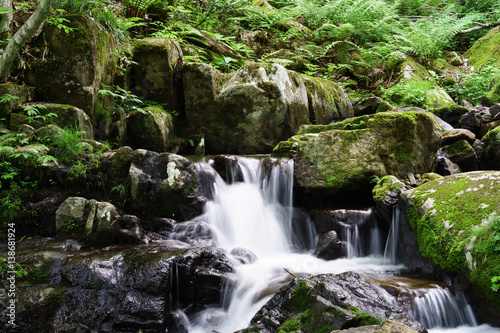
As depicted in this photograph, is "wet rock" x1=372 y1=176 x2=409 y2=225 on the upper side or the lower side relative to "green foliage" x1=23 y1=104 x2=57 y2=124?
lower

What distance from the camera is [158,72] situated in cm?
709

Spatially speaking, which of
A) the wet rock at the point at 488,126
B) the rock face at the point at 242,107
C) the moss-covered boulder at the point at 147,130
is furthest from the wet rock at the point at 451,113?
the moss-covered boulder at the point at 147,130

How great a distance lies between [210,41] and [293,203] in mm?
6127

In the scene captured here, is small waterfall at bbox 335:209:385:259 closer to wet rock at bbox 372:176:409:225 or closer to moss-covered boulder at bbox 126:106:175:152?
wet rock at bbox 372:176:409:225

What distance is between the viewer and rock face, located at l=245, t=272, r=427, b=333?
2.42 m

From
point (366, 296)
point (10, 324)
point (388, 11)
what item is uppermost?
point (388, 11)

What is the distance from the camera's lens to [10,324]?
291cm

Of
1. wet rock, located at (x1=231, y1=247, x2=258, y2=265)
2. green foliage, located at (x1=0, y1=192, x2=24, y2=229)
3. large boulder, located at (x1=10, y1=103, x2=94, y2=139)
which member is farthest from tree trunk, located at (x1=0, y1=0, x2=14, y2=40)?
wet rock, located at (x1=231, y1=247, x2=258, y2=265)

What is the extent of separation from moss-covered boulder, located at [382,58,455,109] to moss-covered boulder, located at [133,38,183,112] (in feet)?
22.4

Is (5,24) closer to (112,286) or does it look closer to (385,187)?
(112,286)

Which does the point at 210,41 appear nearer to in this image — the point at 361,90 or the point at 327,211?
the point at 361,90

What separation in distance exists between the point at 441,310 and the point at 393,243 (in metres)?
1.49

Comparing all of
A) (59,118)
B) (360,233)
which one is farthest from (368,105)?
(59,118)

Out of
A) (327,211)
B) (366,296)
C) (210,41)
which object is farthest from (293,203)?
(210,41)
